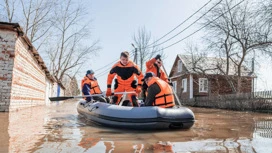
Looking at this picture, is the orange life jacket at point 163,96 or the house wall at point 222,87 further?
the house wall at point 222,87

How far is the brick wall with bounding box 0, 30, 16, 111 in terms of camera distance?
27.0 feet

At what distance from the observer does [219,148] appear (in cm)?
363

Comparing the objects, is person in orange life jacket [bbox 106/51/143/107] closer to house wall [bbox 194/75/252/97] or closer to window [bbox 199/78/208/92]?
house wall [bbox 194/75/252/97]

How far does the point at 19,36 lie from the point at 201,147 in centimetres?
770

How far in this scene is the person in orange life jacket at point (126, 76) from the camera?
266 inches

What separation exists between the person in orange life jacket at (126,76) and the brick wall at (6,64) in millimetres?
3664

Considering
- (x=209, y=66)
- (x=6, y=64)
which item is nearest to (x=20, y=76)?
(x=6, y=64)

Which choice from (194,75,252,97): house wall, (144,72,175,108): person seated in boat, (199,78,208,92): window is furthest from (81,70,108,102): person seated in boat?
(199,78,208,92): window

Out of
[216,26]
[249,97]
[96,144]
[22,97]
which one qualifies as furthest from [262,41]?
[96,144]

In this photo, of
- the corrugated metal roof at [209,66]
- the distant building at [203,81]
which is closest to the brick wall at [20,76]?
the corrugated metal roof at [209,66]

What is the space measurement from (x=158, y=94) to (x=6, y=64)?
553 centimetres

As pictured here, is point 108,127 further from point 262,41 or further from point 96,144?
point 262,41

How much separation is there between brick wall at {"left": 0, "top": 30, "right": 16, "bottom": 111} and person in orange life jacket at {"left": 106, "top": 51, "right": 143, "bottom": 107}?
12.0 ft

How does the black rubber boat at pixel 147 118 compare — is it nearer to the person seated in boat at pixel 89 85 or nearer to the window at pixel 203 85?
the person seated in boat at pixel 89 85
